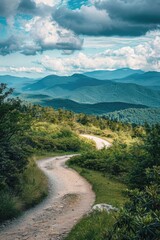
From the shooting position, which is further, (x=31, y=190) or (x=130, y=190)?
(x=31, y=190)

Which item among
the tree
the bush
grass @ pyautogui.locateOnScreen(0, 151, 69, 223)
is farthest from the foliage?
the tree

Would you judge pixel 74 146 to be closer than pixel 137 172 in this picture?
No

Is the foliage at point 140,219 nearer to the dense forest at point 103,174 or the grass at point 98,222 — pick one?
the dense forest at point 103,174

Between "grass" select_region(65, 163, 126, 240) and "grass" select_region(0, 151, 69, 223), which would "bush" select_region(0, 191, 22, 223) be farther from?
"grass" select_region(65, 163, 126, 240)

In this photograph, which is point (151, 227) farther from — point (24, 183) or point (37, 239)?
point (24, 183)

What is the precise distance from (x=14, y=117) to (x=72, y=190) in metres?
8.93

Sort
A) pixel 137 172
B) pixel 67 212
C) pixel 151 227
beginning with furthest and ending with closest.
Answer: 1. pixel 137 172
2. pixel 67 212
3. pixel 151 227

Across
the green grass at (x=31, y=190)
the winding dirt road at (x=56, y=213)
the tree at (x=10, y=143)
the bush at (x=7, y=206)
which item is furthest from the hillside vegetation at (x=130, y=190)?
the tree at (x=10, y=143)

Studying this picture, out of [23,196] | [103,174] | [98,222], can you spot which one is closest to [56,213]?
[23,196]

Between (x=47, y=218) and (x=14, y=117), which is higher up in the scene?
(x=14, y=117)

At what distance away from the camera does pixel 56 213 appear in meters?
19.4

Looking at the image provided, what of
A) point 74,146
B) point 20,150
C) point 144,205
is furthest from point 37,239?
point 74,146

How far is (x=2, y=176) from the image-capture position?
17.7 metres

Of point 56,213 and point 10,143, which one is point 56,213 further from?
point 10,143
